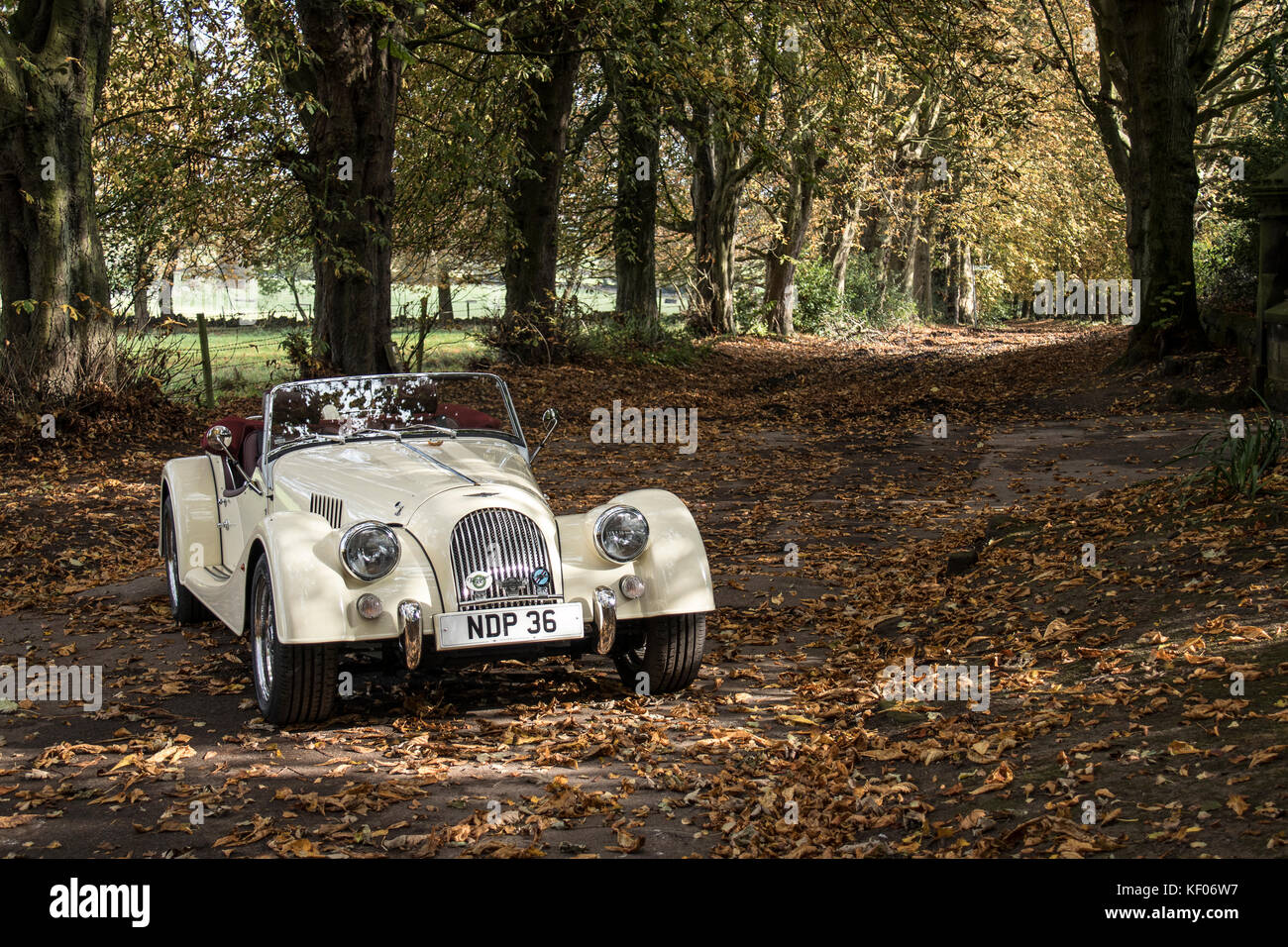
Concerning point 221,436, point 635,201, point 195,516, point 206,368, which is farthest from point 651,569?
point 635,201

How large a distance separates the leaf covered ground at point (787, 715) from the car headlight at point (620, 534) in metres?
0.79

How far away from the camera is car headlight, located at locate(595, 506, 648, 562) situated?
20.8 feet

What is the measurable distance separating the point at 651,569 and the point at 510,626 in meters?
0.86

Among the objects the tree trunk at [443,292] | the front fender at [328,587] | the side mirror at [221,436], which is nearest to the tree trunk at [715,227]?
the tree trunk at [443,292]

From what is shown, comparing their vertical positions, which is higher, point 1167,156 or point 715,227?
point 715,227

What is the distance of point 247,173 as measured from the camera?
1719 cm

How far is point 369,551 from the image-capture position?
5941mm

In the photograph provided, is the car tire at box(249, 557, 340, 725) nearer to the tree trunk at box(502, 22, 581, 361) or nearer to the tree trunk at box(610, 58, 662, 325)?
the tree trunk at box(502, 22, 581, 361)

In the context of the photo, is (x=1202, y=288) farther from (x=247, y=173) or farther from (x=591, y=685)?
(x=591, y=685)

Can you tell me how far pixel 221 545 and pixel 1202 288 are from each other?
2098 centimetres

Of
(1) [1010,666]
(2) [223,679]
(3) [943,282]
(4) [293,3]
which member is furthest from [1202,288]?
(3) [943,282]
